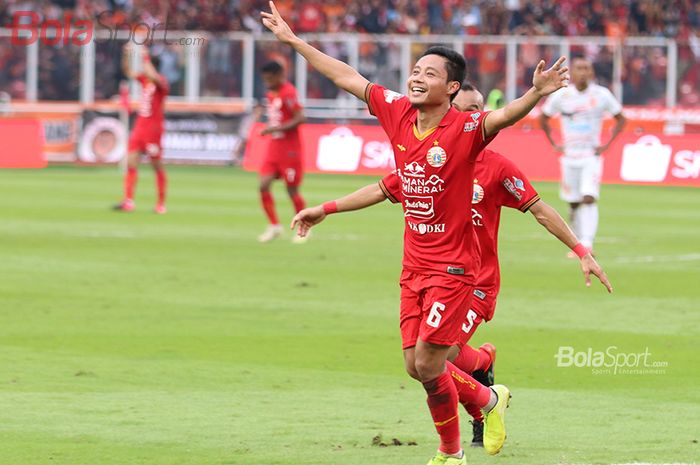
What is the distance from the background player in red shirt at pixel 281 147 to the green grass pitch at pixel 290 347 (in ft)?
1.79

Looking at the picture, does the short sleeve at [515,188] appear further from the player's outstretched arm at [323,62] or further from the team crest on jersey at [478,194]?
the player's outstretched arm at [323,62]

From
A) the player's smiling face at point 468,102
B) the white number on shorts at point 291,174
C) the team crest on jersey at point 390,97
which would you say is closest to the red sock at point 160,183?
the white number on shorts at point 291,174

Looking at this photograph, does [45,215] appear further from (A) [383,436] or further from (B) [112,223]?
(A) [383,436]

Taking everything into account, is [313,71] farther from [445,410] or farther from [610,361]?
[445,410]

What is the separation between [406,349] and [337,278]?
8374mm

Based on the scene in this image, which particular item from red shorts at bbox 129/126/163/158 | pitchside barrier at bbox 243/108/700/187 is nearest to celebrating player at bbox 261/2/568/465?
red shorts at bbox 129/126/163/158

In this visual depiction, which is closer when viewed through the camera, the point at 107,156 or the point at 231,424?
the point at 231,424

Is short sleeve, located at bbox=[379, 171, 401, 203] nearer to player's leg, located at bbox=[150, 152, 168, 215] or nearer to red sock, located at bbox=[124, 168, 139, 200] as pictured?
player's leg, located at bbox=[150, 152, 168, 215]

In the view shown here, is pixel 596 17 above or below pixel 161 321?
above

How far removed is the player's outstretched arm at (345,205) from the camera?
7.70 metres

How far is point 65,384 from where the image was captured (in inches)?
377

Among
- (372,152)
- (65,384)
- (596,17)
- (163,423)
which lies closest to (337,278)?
(65,384)

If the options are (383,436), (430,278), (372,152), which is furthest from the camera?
(372,152)

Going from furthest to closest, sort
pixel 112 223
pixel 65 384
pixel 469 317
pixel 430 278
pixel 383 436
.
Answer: pixel 112 223
pixel 65 384
pixel 383 436
pixel 469 317
pixel 430 278
